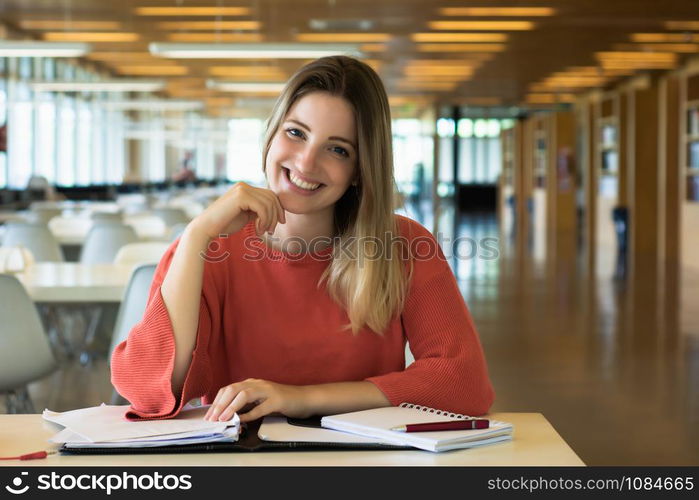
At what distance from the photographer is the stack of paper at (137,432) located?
4.43 ft

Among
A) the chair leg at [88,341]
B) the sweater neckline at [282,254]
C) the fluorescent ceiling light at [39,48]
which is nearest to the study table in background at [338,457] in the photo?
the sweater neckline at [282,254]

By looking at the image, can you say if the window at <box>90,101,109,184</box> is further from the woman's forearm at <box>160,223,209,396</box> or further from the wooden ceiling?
the woman's forearm at <box>160,223,209,396</box>

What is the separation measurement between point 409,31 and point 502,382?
26.8 ft

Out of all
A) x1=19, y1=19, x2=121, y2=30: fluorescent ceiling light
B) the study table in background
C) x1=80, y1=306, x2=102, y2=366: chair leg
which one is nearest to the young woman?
the study table in background

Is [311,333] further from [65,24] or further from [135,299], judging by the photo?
[65,24]

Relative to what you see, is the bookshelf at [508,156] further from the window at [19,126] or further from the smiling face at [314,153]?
the smiling face at [314,153]

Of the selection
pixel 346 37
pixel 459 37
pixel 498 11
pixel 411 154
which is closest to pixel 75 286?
pixel 498 11

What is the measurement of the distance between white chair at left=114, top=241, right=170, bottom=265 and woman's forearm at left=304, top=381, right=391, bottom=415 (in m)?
2.96

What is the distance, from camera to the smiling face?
166cm

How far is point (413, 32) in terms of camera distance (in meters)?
12.6

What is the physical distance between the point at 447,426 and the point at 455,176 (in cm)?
2142

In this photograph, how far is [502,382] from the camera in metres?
5.11
